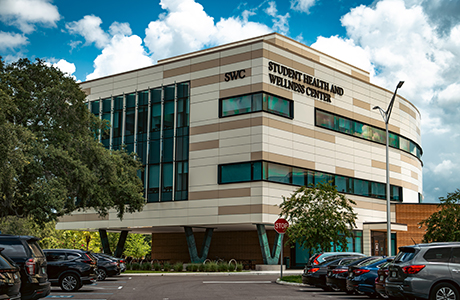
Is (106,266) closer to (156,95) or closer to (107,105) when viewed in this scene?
(156,95)

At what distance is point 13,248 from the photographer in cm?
1427

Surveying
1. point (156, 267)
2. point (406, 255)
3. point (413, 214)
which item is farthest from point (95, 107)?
point (406, 255)

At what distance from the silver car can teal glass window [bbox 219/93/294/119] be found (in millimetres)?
27827

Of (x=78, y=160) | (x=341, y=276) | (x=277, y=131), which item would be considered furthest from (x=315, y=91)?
(x=341, y=276)

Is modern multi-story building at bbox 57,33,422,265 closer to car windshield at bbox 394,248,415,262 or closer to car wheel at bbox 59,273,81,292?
car wheel at bbox 59,273,81,292

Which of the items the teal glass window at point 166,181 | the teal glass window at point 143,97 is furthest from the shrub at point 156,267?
the teal glass window at point 143,97

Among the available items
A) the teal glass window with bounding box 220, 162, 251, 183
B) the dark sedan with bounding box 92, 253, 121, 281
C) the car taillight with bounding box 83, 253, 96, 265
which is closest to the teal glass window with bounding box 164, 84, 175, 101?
the teal glass window with bounding box 220, 162, 251, 183

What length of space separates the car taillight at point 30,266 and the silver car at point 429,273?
9.15 meters

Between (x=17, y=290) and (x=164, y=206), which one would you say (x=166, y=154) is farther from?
(x=17, y=290)

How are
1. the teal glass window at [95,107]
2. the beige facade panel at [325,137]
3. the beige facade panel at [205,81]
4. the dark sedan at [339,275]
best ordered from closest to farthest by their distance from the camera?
the dark sedan at [339,275], the beige facade panel at [205,81], the beige facade panel at [325,137], the teal glass window at [95,107]

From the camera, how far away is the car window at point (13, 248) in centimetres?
1420

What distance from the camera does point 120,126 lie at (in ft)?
163

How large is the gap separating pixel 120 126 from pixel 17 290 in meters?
39.0

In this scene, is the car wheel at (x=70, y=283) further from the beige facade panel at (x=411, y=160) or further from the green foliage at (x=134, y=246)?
the green foliage at (x=134, y=246)
